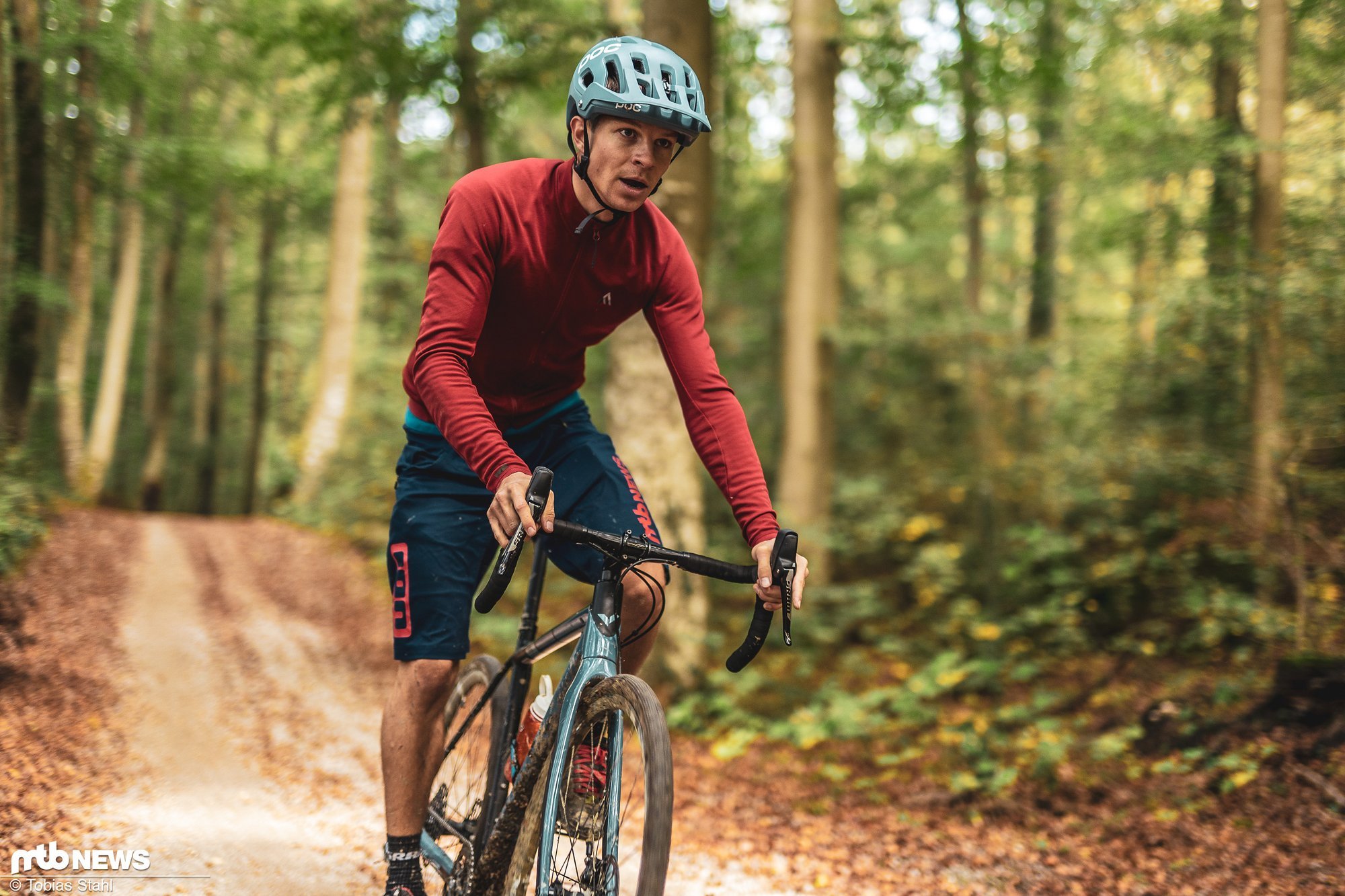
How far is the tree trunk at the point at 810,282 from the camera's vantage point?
10117 mm

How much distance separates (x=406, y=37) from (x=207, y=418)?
15.1 meters

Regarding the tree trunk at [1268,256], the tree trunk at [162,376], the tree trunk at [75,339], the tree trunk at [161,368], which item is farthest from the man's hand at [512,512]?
the tree trunk at [162,376]

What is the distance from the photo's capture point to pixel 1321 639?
5.40 metres

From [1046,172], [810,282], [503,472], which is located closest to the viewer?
[503,472]

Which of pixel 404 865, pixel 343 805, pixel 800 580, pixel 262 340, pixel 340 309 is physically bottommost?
pixel 343 805

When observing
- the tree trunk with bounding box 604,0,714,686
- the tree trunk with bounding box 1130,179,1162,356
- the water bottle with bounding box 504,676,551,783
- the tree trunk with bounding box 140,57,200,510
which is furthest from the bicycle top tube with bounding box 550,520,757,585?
the tree trunk with bounding box 140,57,200,510

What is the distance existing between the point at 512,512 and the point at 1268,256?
24.7 ft

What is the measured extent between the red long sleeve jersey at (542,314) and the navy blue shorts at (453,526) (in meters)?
0.20

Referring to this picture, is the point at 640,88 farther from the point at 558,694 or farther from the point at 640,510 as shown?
the point at 558,694

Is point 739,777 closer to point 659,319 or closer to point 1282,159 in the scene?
point 659,319

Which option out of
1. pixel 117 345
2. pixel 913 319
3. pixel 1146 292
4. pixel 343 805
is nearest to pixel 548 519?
pixel 343 805

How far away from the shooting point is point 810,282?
34.0 ft

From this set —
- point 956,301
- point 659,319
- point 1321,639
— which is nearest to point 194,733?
point 659,319

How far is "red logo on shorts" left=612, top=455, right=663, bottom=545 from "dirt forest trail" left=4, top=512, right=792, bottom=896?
1.90 m
